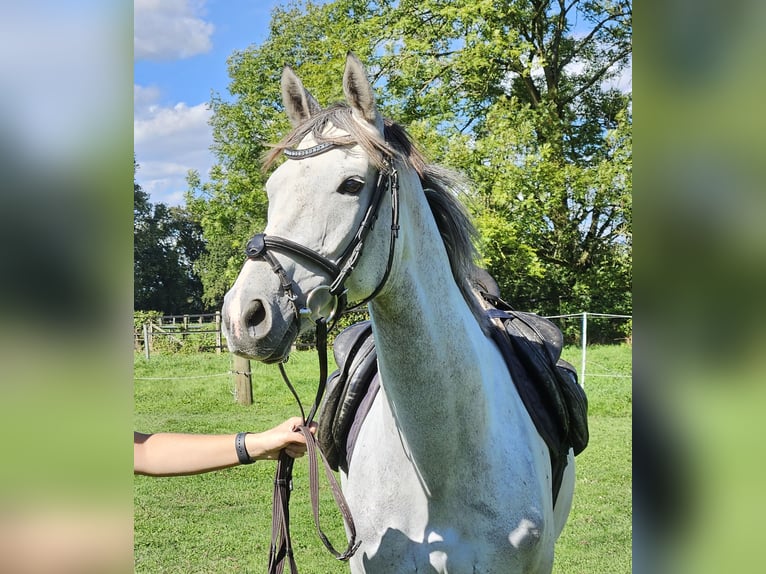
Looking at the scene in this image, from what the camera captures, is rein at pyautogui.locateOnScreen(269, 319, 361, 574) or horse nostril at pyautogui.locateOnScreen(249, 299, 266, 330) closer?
horse nostril at pyautogui.locateOnScreen(249, 299, 266, 330)

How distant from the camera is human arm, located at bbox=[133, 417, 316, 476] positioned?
1734mm

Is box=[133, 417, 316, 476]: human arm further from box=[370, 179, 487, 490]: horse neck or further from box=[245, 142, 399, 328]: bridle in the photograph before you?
box=[245, 142, 399, 328]: bridle

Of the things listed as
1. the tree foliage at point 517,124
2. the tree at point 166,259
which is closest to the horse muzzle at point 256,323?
the tree foliage at point 517,124

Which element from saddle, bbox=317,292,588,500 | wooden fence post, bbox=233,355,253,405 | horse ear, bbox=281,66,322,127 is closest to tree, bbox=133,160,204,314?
wooden fence post, bbox=233,355,253,405

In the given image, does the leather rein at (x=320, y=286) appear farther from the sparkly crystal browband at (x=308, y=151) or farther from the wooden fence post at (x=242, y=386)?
the wooden fence post at (x=242, y=386)

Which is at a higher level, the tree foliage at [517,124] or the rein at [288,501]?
the tree foliage at [517,124]

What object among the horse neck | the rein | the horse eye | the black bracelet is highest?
the horse eye

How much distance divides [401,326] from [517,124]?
47.4 feet

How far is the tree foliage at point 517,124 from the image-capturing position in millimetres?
14328

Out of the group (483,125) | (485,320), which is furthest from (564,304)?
(485,320)

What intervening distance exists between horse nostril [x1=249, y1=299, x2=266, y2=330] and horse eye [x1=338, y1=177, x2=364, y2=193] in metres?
0.39

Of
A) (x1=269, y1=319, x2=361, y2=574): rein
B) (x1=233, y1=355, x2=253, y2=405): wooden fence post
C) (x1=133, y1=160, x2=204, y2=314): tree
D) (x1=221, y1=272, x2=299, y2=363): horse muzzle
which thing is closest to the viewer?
(x1=221, y1=272, x2=299, y2=363): horse muzzle

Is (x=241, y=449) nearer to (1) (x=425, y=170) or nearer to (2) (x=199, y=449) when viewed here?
(2) (x=199, y=449)

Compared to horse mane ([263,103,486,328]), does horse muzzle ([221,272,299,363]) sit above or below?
below
